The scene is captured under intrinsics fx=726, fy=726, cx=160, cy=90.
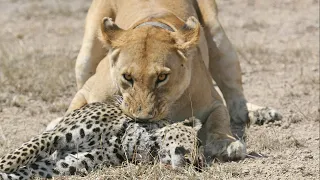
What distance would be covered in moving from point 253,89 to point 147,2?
7.79 feet

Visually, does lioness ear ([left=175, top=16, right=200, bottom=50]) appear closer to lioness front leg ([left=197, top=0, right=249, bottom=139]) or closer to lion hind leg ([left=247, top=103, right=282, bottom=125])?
lioness front leg ([left=197, top=0, right=249, bottom=139])

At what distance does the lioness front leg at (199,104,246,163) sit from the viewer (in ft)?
20.5

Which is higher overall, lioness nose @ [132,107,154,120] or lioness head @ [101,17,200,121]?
lioness head @ [101,17,200,121]

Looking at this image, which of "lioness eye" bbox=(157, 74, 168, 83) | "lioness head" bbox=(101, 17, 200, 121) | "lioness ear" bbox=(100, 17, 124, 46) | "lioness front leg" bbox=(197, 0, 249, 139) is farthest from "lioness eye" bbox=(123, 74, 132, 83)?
"lioness front leg" bbox=(197, 0, 249, 139)

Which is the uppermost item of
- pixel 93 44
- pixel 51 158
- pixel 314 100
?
pixel 93 44

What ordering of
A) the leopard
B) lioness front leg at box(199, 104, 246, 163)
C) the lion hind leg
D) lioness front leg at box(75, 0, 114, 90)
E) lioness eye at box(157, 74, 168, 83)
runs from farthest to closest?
lioness front leg at box(75, 0, 114, 90)
the lion hind leg
lioness front leg at box(199, 104, 246, 163)
lioness eye at box(157, 74, 168, 83)
the leopard

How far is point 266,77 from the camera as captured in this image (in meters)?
10.1

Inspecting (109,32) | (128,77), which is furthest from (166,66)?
(109,32)

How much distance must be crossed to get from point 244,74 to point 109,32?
4.07 m

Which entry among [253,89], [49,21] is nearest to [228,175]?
[253,89]

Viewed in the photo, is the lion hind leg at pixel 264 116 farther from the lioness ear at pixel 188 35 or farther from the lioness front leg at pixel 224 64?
the lioness ear at pixel 188 35

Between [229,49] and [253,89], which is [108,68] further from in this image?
[253,89]

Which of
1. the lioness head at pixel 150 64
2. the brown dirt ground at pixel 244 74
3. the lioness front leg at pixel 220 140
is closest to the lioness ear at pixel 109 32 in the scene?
the lioness head at pixel 150 64

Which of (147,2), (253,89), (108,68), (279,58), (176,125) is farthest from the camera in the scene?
(279,58)
